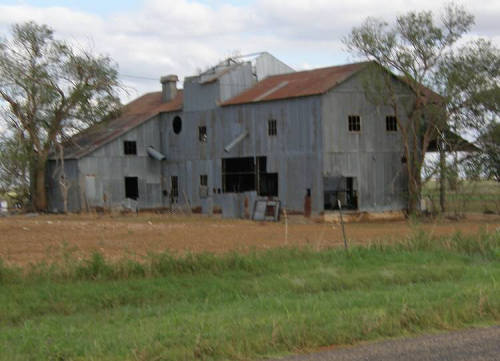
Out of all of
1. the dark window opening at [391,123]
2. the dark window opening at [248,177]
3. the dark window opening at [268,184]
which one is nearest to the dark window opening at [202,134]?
the dark window opening at [248,177]

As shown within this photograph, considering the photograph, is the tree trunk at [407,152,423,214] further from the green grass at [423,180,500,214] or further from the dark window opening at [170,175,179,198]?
the dark window opening at [170,175,179,198]

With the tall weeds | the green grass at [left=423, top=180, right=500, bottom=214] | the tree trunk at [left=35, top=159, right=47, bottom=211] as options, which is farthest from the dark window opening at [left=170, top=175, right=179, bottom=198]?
the tall weeds

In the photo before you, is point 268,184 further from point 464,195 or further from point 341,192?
point 464,195

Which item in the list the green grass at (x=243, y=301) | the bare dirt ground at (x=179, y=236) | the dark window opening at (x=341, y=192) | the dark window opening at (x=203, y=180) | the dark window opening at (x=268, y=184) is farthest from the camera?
the dark window opening at (x=203, y=180)

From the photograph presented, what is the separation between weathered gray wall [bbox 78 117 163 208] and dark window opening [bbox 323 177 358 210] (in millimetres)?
12062

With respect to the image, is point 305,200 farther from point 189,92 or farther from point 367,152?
point 189,92

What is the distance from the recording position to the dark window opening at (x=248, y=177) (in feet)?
126

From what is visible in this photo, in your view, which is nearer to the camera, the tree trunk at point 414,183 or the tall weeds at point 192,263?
the tall weeds at point 192,263

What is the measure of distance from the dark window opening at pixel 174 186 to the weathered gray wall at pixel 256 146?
1.36ft

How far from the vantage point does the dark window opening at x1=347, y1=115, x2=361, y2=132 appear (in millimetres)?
36438

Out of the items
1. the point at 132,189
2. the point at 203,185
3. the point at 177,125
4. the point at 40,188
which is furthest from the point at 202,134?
the point at 40,188

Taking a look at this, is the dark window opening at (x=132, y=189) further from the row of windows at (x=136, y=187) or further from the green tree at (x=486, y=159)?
the green tree at (x=486, y=159)

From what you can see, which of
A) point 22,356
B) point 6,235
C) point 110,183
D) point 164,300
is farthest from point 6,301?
point 110,183

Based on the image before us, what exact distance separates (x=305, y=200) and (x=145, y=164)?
41.1 feet
